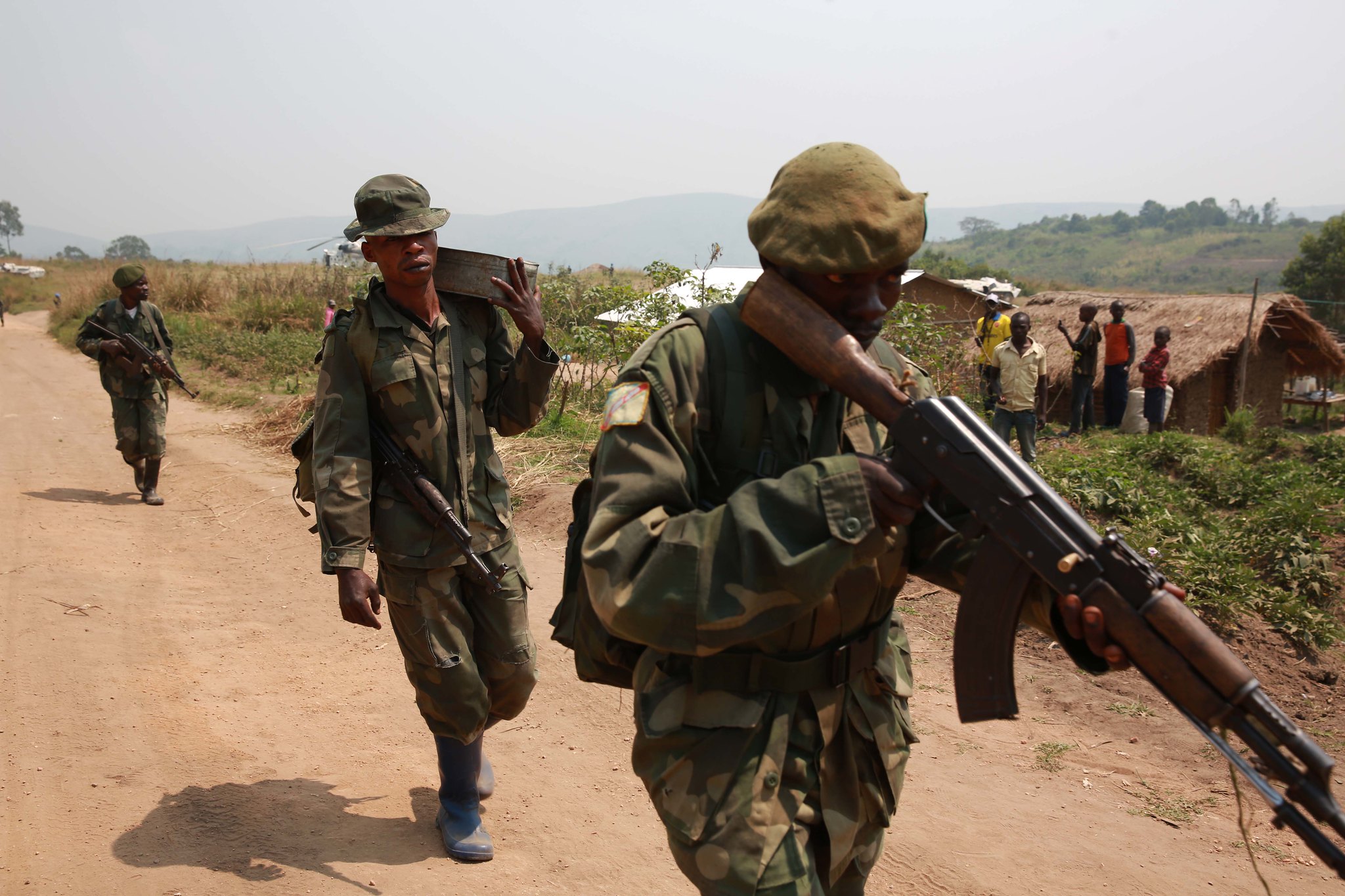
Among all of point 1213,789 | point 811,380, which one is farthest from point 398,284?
point 1213,789

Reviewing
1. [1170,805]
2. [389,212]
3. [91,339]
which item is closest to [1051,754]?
[1170,805]

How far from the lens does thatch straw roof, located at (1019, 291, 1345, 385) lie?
13352 millimetres

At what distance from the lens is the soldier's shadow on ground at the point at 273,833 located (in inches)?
133

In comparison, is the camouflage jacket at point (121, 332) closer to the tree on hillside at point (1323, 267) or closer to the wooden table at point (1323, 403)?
the wooden table at point (1323, 403)

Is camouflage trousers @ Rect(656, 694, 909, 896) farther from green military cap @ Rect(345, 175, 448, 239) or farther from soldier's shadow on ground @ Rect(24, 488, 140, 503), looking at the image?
soldier's shadow on ground @ Rect(24, 488, 140, 503)

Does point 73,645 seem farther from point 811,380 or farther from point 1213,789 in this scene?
point 1213,789

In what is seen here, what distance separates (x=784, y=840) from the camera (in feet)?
5.87

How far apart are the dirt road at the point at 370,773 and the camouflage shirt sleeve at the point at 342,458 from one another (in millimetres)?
1175

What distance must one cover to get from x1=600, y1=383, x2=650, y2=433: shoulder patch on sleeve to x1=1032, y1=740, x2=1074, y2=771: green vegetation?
331 cm

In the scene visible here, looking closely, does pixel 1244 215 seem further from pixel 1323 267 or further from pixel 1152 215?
pixel 1323 267

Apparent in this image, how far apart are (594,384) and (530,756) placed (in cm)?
691

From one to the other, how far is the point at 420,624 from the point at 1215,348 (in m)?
13.2

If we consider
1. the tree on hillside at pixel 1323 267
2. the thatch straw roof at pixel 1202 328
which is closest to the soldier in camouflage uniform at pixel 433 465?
the thatch straw roof at pixel 1202 328

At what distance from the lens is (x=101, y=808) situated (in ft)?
12.0
